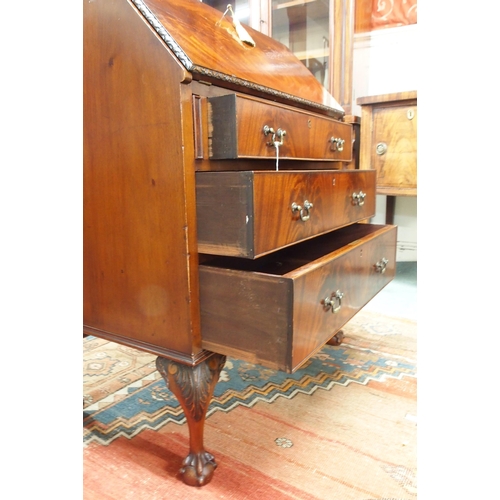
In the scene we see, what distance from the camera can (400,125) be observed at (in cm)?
178

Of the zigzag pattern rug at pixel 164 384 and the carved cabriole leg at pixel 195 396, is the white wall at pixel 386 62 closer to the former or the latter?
the zigzag pattern rug at pixel 164 384

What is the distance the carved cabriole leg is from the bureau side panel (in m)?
0.04

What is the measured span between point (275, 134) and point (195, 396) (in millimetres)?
506

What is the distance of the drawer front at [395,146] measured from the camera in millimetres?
1761

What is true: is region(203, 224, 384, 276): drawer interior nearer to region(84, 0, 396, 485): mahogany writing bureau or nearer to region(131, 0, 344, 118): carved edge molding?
region(84, 0, 396, 485): mahogany writing bureau

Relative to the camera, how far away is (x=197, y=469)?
832 mm

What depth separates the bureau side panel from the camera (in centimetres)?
74

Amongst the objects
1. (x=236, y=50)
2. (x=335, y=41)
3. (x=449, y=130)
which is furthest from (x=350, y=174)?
(x=335, y=41)

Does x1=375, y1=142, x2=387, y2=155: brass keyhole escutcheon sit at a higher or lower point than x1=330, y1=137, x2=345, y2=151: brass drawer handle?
higher

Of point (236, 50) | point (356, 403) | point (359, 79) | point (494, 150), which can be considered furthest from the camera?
point (359, 79)

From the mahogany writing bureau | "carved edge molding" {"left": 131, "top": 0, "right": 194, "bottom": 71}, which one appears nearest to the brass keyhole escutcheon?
the mahogany writing bureau

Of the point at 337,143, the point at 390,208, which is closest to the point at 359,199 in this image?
the point at 337,143
